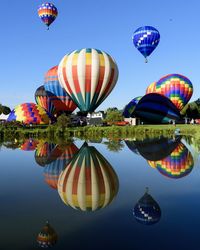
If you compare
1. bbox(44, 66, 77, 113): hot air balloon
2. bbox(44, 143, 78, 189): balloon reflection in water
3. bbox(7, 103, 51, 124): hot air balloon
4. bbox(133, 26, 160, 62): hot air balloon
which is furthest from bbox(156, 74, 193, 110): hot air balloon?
bbox(44, 143, 78, 189): balloon reflection in water

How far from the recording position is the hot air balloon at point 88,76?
3562 cm

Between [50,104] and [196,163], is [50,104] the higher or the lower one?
the higher one

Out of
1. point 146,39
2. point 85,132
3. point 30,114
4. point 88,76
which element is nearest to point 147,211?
point 88,76

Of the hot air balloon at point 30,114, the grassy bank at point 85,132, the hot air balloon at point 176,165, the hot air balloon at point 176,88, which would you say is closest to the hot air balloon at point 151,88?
the hot air balloon at point 176,88

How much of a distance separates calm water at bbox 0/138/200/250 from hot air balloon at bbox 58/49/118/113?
20069 mm

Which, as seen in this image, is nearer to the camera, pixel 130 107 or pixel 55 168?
pixel 55 168

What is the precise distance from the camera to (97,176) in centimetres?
1302

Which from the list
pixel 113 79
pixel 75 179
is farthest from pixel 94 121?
pixel 75 179

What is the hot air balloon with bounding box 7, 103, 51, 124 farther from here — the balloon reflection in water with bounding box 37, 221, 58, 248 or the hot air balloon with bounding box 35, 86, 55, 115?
the balloon reflection in water with bounding box 37, 221, 58, 248

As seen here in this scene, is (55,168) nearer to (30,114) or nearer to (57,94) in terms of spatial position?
(30,114)

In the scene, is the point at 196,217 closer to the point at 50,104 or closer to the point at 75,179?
the point at 75,179

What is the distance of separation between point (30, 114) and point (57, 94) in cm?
506

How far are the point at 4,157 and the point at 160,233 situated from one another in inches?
546

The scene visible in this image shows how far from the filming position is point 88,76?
35.6 metres
